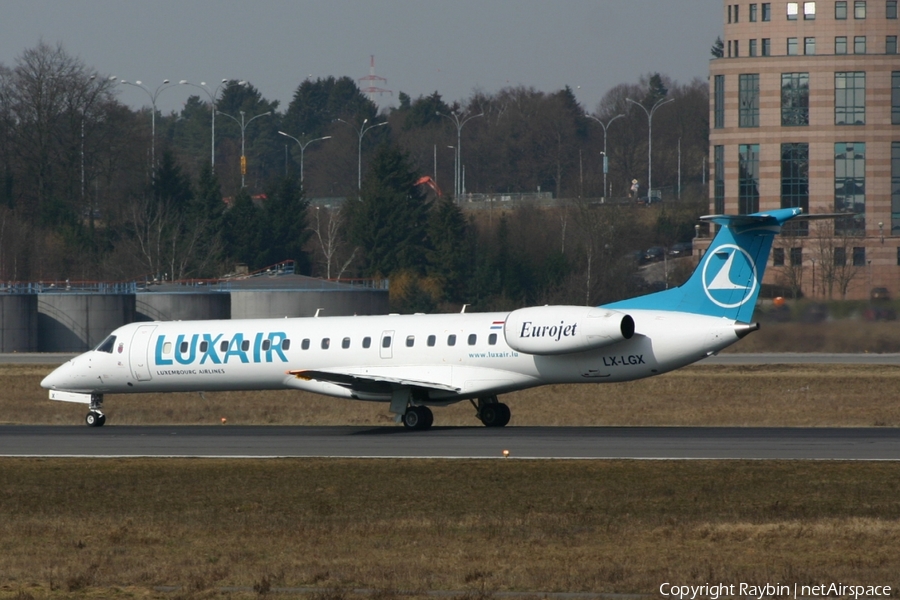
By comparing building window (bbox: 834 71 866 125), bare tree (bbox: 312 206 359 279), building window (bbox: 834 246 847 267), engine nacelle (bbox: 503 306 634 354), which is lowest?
engine nacelle (bbox: 503 306 634 354)

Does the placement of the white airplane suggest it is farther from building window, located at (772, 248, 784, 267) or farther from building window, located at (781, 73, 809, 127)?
building window, located at (781, 73, 809, 127)

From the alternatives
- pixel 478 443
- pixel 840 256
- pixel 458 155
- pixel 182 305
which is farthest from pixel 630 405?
pixel 458 155

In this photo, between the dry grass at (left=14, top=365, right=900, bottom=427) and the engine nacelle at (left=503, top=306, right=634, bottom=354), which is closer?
the engine nacelle at (left=503, top=306, right=634, bottom=354)

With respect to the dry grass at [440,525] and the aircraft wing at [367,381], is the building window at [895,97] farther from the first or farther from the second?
the dry grass at [440,525]

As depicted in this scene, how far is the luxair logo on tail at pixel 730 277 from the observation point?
29484mm

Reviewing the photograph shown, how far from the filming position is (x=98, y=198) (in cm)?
10206

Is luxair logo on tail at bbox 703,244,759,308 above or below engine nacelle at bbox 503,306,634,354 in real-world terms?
above

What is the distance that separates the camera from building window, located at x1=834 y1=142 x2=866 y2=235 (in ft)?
296

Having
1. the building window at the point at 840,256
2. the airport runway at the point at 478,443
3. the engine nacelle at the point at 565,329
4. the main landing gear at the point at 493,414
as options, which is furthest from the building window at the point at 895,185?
the engine nacelle at the point at 565,329

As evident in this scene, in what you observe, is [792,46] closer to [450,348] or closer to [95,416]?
[450,348]

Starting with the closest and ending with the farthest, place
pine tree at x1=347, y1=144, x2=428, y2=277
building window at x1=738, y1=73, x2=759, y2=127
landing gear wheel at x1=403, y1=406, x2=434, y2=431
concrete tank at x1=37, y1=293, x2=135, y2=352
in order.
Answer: landing gear wheel at x1=403, y1=406, x2=434, y2=431, concrete tank at x1=37, y1=293, x2=135, y2=352, building window at x1=738, y1=73, x2=759, y2=127, pine tree at x1=347, y1=144, x2=428, y2=277

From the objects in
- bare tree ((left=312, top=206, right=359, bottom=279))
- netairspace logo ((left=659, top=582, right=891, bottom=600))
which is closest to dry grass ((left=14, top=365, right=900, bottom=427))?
netairspace logo ((left=659, top=582, right=891, bottom=600))

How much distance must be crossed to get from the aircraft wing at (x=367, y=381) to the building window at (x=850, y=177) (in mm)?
64739

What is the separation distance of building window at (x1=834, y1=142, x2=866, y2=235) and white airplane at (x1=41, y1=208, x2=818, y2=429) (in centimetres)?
6295
